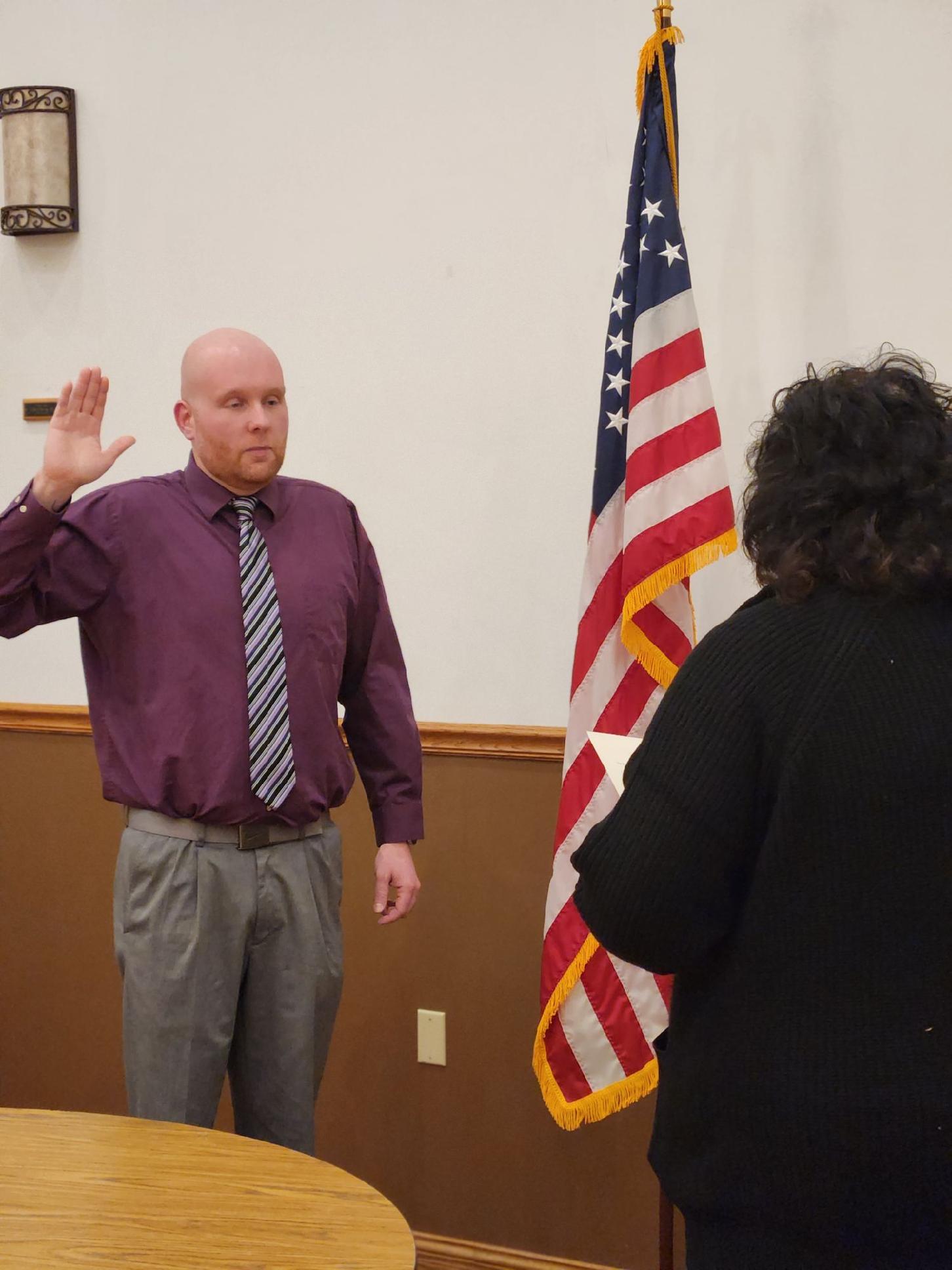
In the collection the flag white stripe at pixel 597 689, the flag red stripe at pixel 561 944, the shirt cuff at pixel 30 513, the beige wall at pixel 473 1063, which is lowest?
the beige wall at pixel 473 1063

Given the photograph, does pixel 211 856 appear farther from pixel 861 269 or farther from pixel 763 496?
pixel 861 269

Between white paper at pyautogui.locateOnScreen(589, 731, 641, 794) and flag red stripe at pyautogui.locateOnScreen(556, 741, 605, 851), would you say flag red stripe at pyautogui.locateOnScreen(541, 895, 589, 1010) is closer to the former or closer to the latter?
flag red stripe at pyautogui.locateOnScreen(556, 741, 605, 851)

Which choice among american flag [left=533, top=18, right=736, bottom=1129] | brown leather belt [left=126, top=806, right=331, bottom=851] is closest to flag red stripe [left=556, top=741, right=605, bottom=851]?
american flag [left=533, top=18, right=736, bottom=1129]

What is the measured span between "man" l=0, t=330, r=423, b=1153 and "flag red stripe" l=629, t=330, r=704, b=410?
603mm

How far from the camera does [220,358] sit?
1.98 metres

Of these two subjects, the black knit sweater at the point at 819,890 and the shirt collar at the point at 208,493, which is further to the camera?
→ the shirt collar at the point at 208,493

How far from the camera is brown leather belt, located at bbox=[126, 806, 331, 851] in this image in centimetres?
191

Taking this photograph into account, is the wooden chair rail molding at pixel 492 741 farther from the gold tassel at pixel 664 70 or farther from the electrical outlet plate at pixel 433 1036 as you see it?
the gold tassel at pixel 664 70

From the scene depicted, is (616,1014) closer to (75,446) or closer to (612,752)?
(612,752)

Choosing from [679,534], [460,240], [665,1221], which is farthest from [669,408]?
[665,1221]

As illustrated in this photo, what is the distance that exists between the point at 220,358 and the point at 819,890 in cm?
126

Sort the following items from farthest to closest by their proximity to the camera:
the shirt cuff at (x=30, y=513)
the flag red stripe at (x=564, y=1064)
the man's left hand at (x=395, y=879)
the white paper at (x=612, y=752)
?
the flag red stripe at (x=564, y=1064), the man's left hand at (x=395, y=879), the shirt cuff at (x=30, y=513), the white paper at (x=612, y=752)

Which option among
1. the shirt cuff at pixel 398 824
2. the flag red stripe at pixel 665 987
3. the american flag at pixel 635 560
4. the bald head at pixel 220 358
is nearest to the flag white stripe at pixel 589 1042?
the american flag at pixel 635 560

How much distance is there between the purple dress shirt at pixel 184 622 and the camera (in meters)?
1.90
